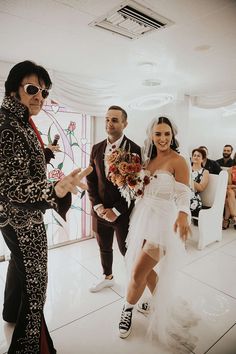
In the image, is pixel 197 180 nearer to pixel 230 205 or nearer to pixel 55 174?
pixel 230 205

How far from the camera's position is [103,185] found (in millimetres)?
2486

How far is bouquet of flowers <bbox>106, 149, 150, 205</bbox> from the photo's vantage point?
6.50ft

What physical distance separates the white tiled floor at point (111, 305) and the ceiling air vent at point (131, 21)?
95.8 inches

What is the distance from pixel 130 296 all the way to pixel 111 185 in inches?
39.2

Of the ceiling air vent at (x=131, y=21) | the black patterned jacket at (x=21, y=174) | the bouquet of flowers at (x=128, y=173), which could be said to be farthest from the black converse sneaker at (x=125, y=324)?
the ceiling air vent at (x=131, y=21)

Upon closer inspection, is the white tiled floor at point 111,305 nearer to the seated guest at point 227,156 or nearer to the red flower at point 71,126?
the red flower at point 71,126

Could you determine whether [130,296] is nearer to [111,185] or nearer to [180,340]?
[180,340]

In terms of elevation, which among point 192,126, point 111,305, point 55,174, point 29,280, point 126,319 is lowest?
point 111,305

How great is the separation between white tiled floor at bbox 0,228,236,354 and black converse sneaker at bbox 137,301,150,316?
5 cm

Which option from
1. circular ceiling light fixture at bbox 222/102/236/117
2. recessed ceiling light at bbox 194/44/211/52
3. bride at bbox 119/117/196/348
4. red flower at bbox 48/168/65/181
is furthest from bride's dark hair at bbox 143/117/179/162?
circular ceiling light fixture at bbox 222/102/236/117

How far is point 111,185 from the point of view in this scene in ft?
8.07

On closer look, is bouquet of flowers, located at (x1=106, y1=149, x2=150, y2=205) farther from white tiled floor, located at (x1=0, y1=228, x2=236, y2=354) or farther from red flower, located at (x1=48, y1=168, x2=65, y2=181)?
red flower, located at (x1=48, y1=168, x2=65, y2=181)

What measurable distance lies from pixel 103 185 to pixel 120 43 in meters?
1.33

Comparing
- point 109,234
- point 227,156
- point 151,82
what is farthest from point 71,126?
point 227,156
